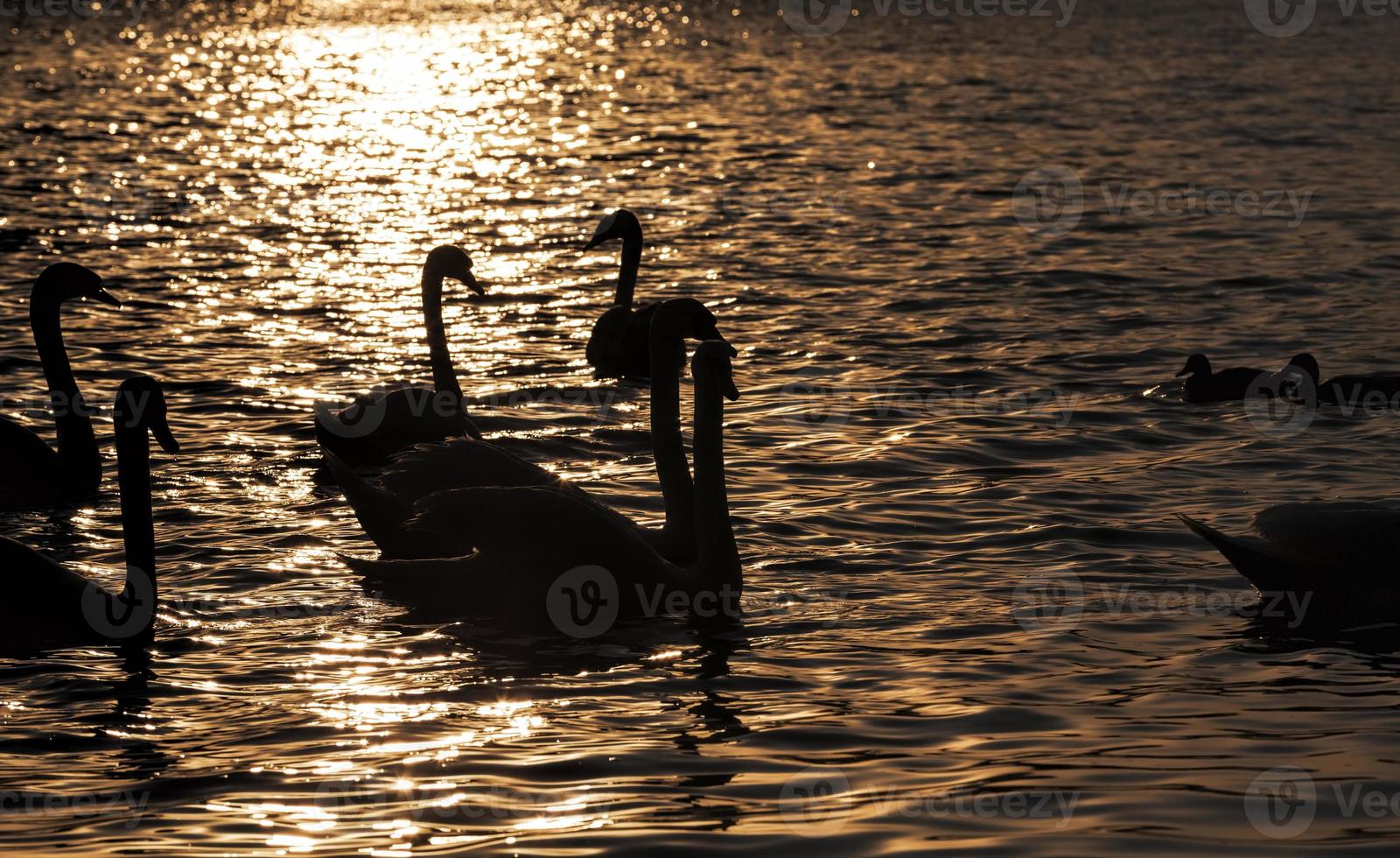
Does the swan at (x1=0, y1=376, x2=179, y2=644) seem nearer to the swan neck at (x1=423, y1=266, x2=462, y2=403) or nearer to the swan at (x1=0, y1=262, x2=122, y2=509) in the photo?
the swan at (x1=0, y1=262, x2=122, y2=509)

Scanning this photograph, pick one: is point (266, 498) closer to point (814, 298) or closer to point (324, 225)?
point (814, 298)

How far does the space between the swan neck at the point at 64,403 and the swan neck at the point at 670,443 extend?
3.88 metres

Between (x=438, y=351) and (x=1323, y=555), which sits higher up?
(x=438, y=351)

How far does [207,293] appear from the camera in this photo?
1898cm

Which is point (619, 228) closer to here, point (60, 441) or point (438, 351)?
point (438, 351)

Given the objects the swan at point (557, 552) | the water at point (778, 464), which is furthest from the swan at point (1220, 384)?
the swan at point (557, 552)

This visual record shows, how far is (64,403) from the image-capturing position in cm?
1245

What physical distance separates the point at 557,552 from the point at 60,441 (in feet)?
14.3

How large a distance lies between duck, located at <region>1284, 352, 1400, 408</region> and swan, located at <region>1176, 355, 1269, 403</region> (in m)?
0.30

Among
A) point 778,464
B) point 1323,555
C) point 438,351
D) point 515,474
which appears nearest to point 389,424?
point 438,351

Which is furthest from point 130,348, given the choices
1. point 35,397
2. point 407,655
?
point 407,655

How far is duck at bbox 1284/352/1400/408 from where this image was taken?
46.3ft

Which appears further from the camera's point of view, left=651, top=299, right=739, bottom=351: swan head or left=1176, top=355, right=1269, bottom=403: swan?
left=1176, top=355, right=1269, bottom=403: swan

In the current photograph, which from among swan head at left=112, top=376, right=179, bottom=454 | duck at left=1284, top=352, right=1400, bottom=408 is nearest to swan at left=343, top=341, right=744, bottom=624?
swan head at left=112, top=376, right=179, bottom=454
